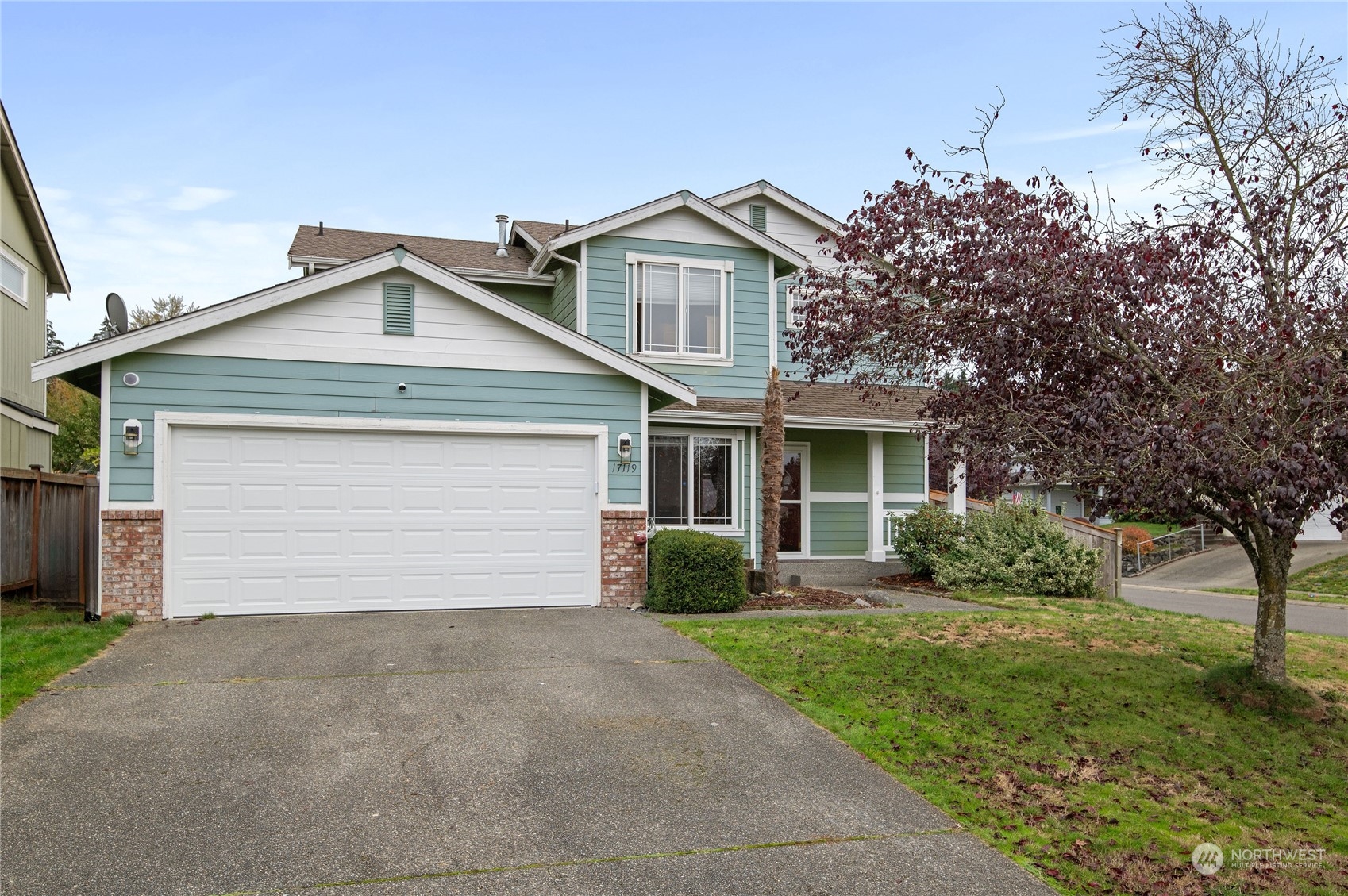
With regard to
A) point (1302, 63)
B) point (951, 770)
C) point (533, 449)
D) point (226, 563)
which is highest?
point (1302, 63)

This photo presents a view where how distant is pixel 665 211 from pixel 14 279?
11.7 metres

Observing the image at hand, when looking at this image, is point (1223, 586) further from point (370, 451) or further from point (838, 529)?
point (370, 451)

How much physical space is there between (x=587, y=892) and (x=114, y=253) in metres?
23.0

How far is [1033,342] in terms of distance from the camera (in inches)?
319

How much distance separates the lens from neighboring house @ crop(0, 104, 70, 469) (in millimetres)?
16047

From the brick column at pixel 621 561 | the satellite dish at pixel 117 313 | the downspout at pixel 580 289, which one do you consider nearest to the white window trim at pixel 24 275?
the satellite dish at pixel 117 313

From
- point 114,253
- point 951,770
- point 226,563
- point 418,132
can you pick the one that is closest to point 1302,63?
point 951,770

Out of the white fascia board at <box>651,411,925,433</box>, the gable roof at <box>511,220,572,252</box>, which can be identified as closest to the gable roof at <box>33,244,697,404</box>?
the white fascia board at <box>651,411,925,433</box>

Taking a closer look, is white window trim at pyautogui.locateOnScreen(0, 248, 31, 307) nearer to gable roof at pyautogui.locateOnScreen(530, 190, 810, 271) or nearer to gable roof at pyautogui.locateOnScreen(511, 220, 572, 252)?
gable roof at pyautogui.locateOnScreen(511, 220, 572, 252)

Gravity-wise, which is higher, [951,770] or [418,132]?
[418,132]

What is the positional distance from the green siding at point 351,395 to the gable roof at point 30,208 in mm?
8016

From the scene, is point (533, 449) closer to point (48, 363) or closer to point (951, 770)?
point (48, 363)

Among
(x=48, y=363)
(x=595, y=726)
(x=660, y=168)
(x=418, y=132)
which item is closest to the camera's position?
(x=595, y=726)

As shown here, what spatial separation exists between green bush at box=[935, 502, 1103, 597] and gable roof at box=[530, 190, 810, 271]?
5.49 m
